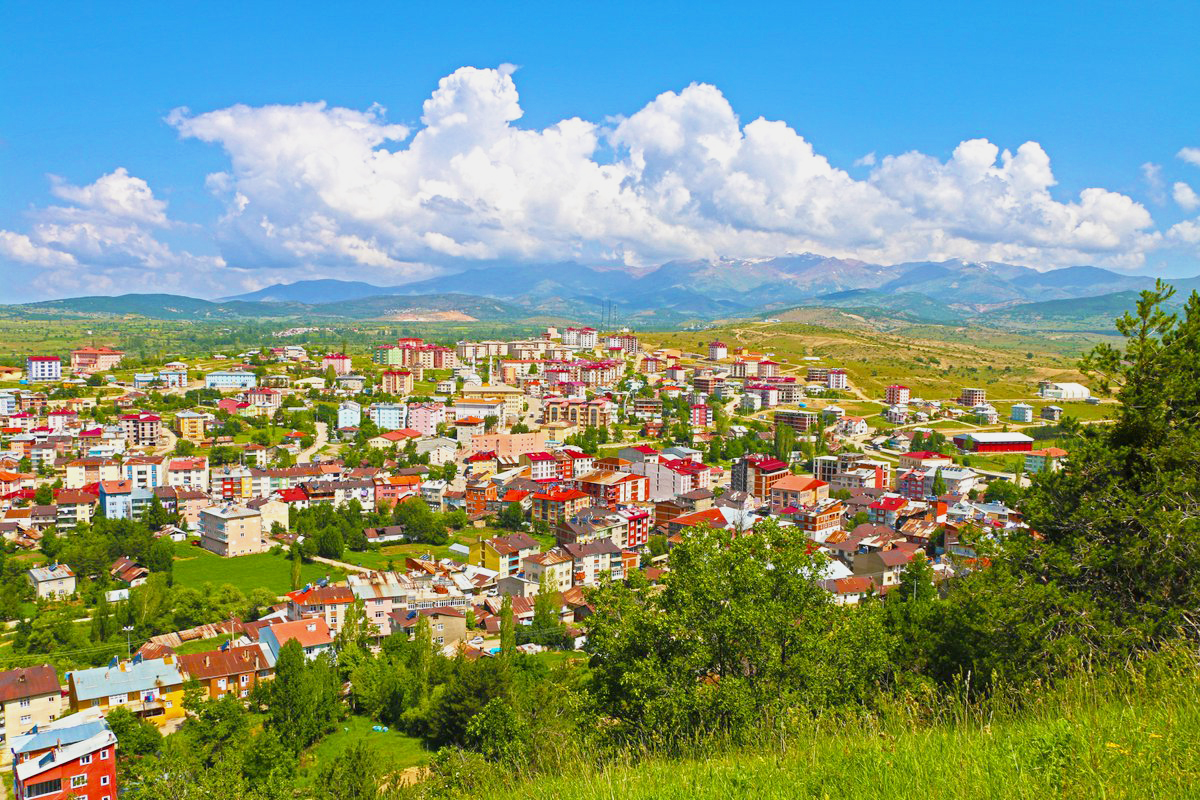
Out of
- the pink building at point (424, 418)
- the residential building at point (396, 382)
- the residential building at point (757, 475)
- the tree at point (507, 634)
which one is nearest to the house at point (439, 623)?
the tree at point (507, 634)

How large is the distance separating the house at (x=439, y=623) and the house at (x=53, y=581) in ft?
25.9

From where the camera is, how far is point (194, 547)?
2186 cm

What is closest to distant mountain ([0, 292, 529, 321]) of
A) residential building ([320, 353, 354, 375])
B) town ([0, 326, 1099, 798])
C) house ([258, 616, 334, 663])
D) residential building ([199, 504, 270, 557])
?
residential building ([320, 353, 354, 375])

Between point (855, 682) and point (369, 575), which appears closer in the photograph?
point (855, 682)

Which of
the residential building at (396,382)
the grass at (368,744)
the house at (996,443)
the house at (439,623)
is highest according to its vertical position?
the residential building at (396,382)

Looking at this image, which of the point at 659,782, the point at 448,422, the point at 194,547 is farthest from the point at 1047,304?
the point at 659,782

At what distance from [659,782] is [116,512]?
2554 cm

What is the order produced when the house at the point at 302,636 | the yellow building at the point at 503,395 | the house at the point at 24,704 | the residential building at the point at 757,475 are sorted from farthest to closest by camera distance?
A: the yellow building at the point at 503,395 < the residential building at the point at 757,475 < the house at the point at 302,636 < the house at the point at 24,704

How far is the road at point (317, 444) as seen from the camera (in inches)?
1232

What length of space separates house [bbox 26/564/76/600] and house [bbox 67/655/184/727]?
6.06 m

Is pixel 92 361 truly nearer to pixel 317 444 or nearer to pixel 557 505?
pixel 317 444

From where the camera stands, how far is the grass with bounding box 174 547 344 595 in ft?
61.3

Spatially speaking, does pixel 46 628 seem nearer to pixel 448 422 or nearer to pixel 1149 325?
pixel 1149 325

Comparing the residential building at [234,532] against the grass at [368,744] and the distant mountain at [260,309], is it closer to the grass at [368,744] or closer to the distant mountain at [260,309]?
the grass at [368,744]
